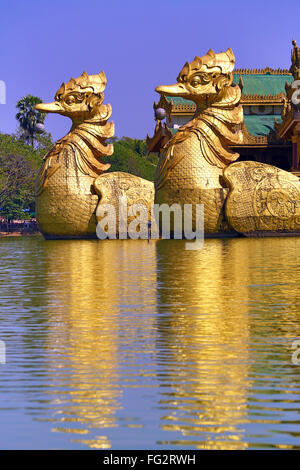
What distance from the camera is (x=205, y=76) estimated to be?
27.5 meters

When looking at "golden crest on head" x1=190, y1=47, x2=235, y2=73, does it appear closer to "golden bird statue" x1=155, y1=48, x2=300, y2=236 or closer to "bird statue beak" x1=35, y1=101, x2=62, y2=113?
"golden bird statue" x1=155, y1=48, x2=300, y2=236

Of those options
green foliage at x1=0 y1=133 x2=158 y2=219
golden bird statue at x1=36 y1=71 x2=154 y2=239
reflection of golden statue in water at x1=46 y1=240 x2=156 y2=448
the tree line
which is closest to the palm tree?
the tree line

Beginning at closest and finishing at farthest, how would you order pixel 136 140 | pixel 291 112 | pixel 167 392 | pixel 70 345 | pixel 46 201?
pixel 167 392 → pixel 70 345 → pixel 46 201 → pixel 291 112 → pixel 136 140

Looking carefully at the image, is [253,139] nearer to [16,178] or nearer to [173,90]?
[173,90]

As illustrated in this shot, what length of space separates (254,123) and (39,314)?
102 ft

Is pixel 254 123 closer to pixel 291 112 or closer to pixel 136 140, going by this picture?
pixel 291 112

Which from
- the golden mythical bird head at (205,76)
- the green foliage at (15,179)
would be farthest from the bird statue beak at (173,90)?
the green foliage at (15,179)

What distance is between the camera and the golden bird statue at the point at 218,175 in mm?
27094

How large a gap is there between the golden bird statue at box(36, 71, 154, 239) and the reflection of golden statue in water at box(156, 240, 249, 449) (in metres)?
15.9

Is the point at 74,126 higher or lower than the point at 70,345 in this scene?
higher

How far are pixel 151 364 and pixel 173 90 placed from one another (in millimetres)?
21234

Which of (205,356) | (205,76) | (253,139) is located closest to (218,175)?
(205,76)
